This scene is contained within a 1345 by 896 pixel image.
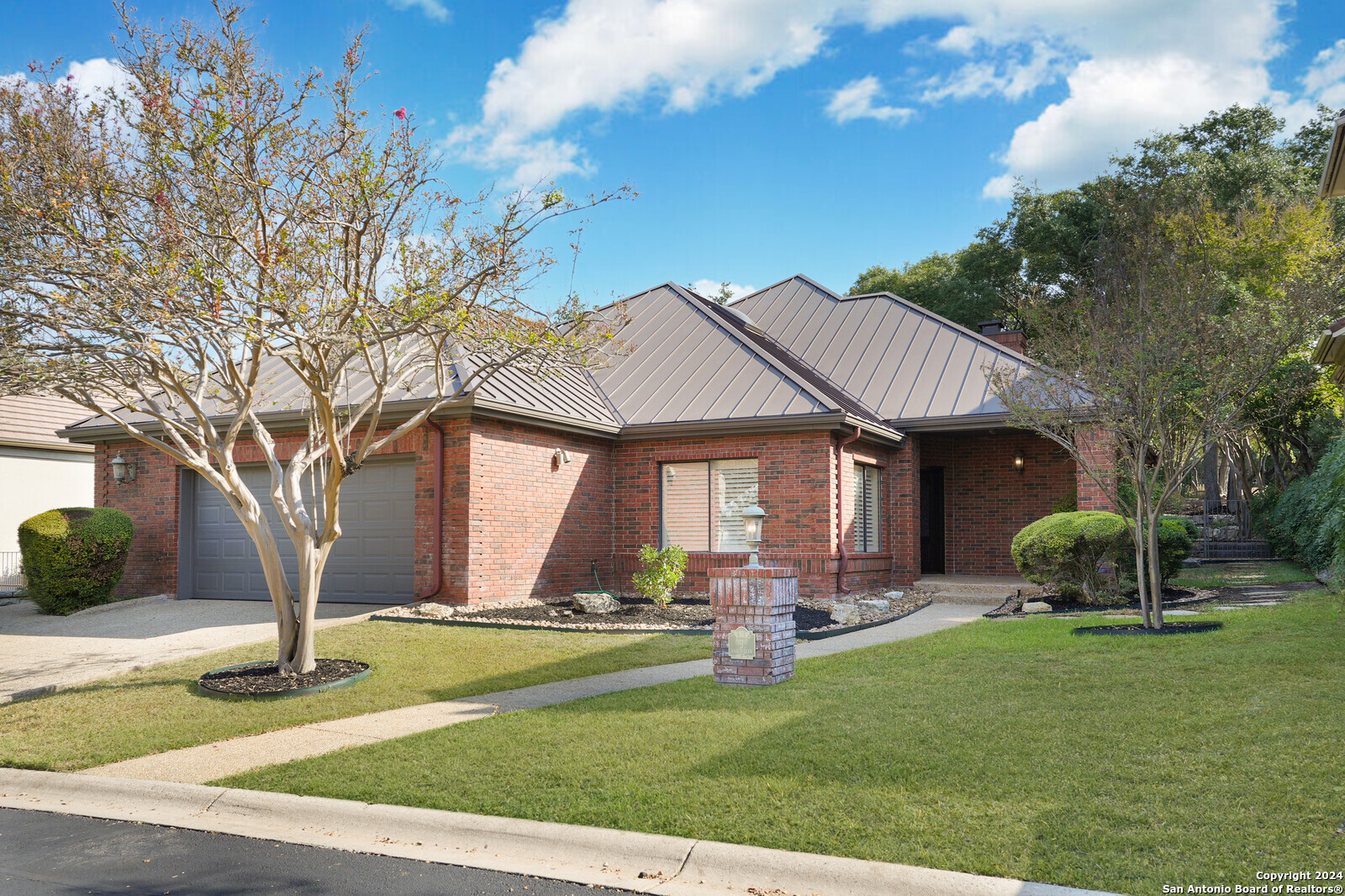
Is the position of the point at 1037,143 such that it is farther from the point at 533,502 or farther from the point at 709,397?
the point at 533,502

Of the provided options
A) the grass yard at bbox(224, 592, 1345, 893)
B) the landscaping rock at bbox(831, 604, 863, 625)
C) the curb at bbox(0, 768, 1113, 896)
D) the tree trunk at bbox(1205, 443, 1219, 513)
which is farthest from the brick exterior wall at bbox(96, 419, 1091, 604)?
the tree trunk at bbox(1205, 443, 1219, 513)

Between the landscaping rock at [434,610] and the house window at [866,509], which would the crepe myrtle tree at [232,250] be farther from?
the house window at [866,509]

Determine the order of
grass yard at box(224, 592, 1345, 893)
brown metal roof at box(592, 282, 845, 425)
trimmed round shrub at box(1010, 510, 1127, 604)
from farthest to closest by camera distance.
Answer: brown metal roof at box(592, 282, 845, 425)
trimmed round shrub at box(1010, 510, 1127, 604)
grass yard at box(224, 592, 1345, 893)

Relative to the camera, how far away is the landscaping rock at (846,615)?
40.1ft

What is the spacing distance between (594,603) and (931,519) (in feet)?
30.3

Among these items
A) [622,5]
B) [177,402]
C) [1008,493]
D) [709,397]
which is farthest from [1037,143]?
[177,402]

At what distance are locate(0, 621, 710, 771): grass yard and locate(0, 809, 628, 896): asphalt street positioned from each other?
1651mm

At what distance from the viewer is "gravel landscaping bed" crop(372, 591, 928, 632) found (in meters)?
11.8

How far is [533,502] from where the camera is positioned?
14430mm

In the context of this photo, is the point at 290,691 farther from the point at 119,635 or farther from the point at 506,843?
the point at 119,635

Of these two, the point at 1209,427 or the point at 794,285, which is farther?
the point at 794,285

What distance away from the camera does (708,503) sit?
1551cm

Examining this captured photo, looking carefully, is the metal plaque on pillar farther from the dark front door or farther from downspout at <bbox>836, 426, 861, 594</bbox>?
the dark front door

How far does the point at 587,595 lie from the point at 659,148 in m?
8.32
